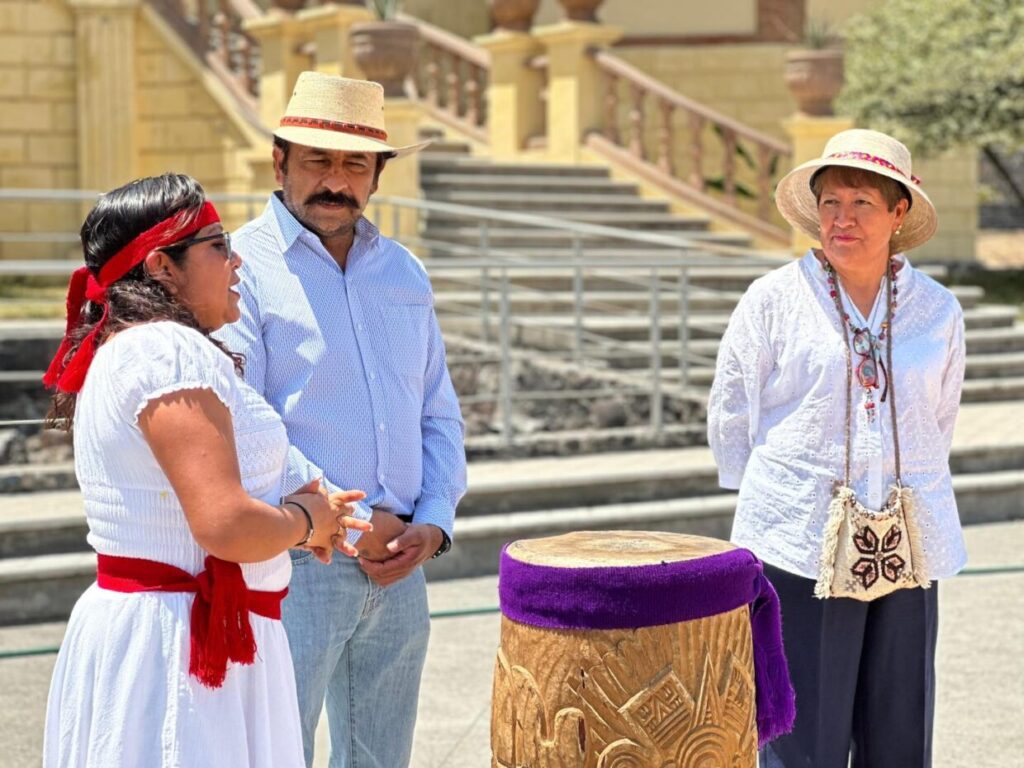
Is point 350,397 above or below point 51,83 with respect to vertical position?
below

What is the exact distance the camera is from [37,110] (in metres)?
15.9

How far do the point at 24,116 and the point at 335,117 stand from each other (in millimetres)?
13298

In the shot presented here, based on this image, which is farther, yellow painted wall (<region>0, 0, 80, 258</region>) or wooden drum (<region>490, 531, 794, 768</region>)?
yellow painted wall (<region>0, 0, 80, 258</region>)

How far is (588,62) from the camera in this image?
1603 cm

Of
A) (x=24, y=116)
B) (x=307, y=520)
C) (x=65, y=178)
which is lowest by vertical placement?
(x=307, y=520)

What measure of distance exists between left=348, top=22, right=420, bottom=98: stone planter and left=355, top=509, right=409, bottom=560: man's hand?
400 inches

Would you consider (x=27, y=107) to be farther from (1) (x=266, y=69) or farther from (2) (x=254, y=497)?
(2) (x=254, y=497)

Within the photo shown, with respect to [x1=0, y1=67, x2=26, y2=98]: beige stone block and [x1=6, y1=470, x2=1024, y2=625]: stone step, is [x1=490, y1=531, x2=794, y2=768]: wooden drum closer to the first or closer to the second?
[x1=6, y1=470, x2=1024, y2=625]: stone step

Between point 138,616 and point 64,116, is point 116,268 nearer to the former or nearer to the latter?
point 138,616

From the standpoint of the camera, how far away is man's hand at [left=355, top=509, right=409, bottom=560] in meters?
3.31

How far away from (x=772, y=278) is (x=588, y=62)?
489 inches

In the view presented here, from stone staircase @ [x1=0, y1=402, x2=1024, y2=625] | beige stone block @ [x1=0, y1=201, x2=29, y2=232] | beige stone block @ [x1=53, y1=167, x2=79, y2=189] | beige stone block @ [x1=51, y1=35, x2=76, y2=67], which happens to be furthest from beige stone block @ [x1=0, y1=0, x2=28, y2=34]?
stone staircase @ [x1=0, y1=402, x2=1024, y2=625]

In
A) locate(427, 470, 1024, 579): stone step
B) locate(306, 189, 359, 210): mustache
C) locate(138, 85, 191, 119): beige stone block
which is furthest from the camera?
locate(138, 85, 191, 119): beige stone block

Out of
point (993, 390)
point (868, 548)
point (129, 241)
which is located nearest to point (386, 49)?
point (993, 390)
